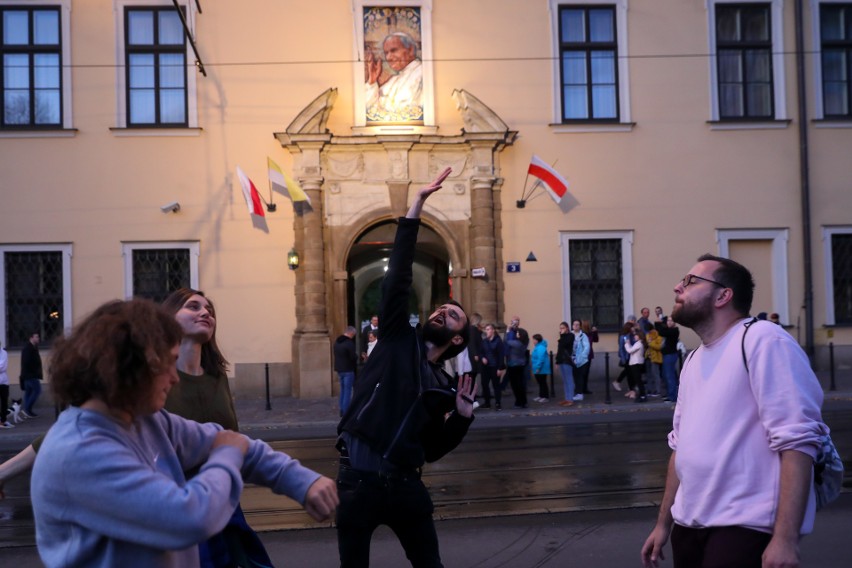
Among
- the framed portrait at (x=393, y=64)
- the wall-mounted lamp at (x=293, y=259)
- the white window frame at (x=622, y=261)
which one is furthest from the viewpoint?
the white window frame at (x=622, y=261)

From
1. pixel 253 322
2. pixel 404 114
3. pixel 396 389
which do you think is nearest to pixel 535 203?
pixel 404 114

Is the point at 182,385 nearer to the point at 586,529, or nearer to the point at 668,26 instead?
the point at 586,529

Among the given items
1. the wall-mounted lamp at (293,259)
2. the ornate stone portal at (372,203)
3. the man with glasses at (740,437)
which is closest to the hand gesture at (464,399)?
the man with glasses at (740,437)

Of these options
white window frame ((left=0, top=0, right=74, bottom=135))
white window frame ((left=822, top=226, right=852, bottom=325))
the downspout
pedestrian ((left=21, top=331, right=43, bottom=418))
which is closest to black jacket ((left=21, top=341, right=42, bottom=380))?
pedestrian ((left=21, top=331, right=43, bottom=418))

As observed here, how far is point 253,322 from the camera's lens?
20.8m

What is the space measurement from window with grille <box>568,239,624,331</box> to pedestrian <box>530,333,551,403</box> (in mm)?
2462

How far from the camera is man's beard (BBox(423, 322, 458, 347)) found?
4.30 m

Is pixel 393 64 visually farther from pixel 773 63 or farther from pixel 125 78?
pixel 773 63

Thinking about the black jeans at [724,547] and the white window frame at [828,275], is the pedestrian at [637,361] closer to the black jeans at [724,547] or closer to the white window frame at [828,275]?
the white window frame at [828,275]

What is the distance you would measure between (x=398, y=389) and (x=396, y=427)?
16cm

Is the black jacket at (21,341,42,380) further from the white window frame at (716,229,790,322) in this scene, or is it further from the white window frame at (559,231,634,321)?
the white window frame at (716,229,790,322)

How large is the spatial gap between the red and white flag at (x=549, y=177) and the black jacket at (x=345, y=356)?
19.4 feet

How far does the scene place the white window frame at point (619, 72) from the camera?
21484 mm

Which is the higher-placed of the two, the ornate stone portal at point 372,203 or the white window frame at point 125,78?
the white window frame at point 125,78
